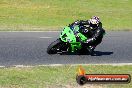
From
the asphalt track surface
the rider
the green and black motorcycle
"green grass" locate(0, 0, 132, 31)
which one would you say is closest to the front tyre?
the green and black motorcycle

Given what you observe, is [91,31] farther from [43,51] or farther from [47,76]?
[47,76]

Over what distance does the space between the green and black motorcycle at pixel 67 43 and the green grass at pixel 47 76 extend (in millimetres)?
2358

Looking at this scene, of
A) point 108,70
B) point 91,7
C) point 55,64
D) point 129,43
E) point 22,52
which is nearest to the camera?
point 108,70

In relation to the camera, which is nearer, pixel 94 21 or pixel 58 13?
pixel 94 21

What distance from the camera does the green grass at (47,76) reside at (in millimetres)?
11562

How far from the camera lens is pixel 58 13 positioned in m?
31.2

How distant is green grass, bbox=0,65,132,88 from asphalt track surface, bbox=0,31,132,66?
1341 millimetres

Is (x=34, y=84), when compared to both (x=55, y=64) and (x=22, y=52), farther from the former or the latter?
(x=22, y=52)

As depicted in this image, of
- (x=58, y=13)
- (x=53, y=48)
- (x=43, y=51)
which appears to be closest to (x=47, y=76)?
(x=53, y=48)

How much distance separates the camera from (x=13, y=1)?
1419 inches

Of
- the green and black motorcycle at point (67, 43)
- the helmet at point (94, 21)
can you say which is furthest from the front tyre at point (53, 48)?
the helmet at point (94, 21)

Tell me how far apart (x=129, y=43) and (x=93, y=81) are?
11.9 metres

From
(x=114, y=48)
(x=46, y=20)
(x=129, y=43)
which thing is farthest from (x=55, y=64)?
(x=46, y=20)

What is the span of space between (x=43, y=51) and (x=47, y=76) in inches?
186
